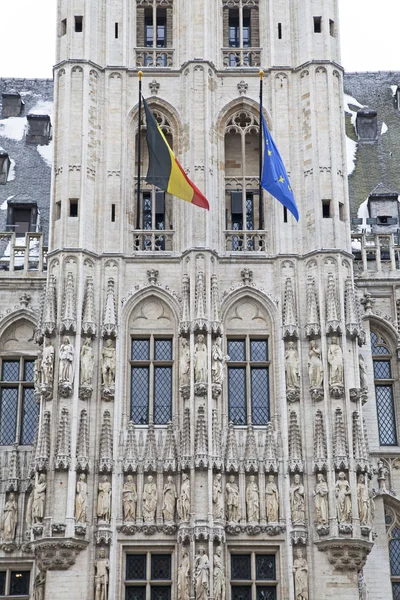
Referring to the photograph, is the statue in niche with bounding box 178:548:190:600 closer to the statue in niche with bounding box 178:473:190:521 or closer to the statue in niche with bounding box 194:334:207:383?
the statue in niche with bounding box 178:473:190:521

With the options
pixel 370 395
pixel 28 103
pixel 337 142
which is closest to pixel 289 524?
pixel 370 395

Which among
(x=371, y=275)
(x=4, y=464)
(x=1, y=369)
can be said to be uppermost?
(x=371, y=275)

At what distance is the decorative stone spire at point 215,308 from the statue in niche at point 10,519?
22.5 ft

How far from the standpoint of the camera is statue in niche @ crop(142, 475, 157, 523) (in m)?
30.5

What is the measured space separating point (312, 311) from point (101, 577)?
8.75m

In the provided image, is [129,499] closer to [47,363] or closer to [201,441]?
[201,441]

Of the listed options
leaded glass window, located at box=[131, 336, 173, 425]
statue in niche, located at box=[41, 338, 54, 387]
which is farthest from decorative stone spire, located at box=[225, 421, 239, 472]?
statue in niche, located at box=[41, 338, 54, 387]

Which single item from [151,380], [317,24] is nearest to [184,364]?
[151,380]

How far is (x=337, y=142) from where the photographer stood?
34.5 m

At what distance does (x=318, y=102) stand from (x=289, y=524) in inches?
473

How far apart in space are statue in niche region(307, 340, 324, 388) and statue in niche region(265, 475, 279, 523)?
106 inches

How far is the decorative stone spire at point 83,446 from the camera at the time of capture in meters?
30.6

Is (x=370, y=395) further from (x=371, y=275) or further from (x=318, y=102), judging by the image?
(x=318, y=102)

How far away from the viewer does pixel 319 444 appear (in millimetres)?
31000
